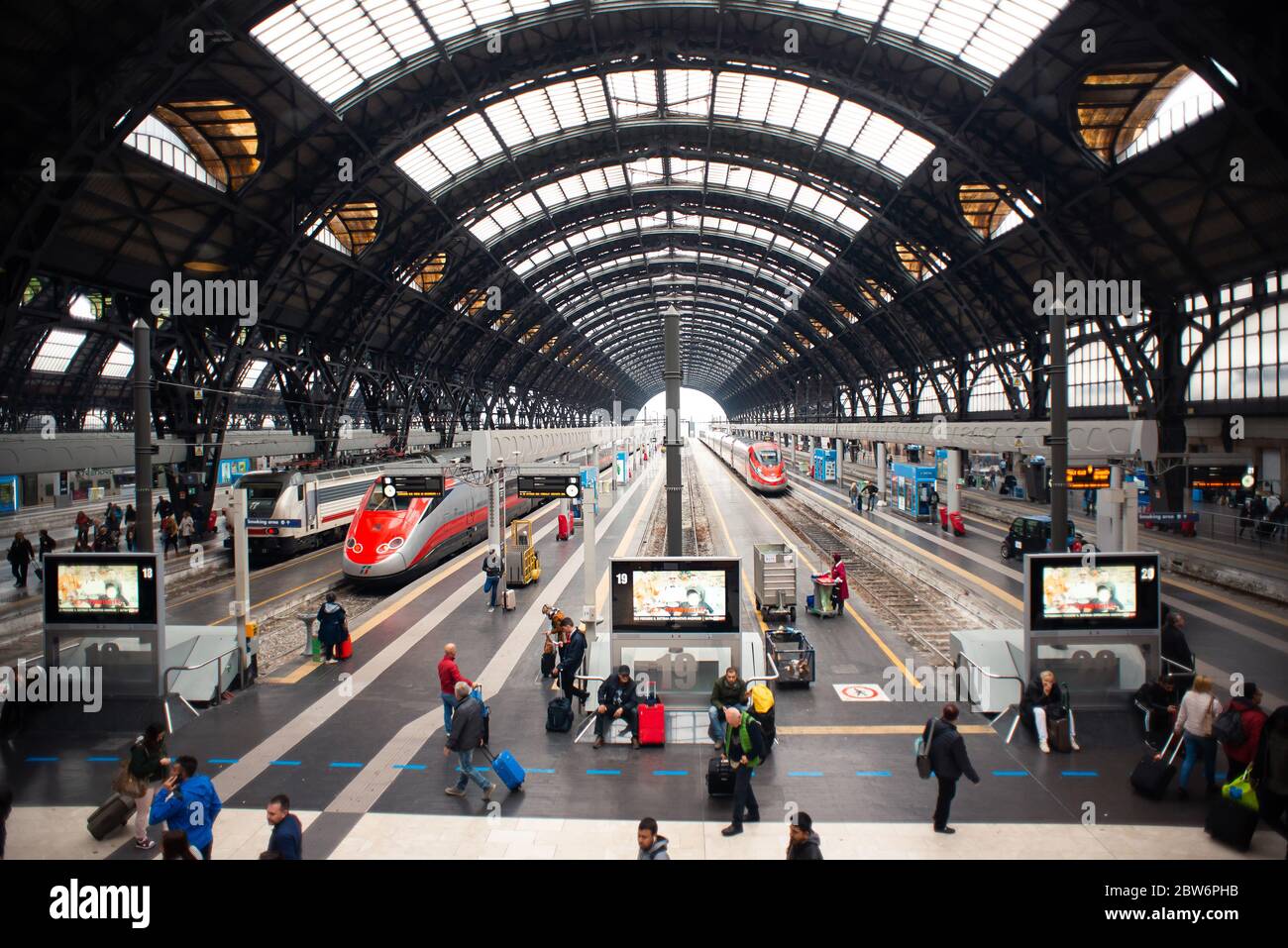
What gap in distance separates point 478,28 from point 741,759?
25.6 meters

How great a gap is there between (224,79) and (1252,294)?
114 feet

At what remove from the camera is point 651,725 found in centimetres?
984

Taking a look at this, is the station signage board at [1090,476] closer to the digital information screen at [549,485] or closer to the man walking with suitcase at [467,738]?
the digital information screen at [549,485]

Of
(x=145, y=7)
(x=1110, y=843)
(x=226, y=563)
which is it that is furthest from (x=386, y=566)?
(x=1110, y=843)

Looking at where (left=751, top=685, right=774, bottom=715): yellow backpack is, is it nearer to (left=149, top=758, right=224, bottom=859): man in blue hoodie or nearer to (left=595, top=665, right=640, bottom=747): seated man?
(left=595, top=665, right=640, bottom=747): seated man

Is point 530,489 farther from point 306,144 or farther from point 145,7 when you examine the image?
point 306,144

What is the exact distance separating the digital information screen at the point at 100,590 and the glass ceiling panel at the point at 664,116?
935 inches

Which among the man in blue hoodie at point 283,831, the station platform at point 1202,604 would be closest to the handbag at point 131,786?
the man in blue hoodie at point 283,831

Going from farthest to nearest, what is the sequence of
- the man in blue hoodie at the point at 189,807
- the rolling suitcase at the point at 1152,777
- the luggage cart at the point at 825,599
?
the luggage cart at the point at 825,599
the rolling suitcase at the point at 1152,777
the man in blue hoodie at the point at 189,807

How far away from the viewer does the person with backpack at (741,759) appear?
7.44 metres

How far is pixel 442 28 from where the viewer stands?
76.9 ft

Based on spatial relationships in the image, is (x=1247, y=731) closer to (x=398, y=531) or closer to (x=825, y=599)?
(x=825, y=599)

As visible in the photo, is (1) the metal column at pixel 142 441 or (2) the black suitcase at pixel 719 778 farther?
(1) the metal column at pixel 142 441

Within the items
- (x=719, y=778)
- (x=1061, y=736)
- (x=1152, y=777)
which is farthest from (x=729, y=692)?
(x=1152, y=777)
